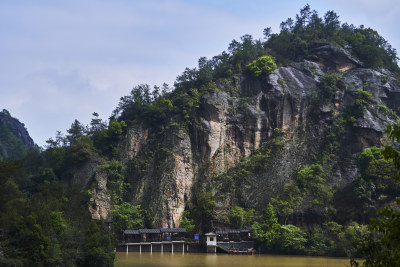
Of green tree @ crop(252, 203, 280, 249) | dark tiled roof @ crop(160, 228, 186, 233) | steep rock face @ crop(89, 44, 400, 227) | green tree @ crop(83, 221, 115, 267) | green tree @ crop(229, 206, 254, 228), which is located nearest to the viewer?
green tree @ crop(83, 221, 115, 267)

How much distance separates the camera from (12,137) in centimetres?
10388

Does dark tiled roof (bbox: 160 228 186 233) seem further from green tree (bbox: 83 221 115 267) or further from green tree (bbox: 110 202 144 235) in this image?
green tree (bbox: 83 221 115 267)

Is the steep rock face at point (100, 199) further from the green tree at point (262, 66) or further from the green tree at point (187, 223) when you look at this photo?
the green tree at point (262, 66)

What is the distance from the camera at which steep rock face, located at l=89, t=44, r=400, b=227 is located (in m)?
67.8

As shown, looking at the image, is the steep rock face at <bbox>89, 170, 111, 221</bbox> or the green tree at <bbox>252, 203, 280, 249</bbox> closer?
the green tree at <bbox>252, 203, 280, 249</bbox>

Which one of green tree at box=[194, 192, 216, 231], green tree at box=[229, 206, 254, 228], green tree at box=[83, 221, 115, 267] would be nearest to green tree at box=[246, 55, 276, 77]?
green tree at box=[194, 192, 216, 231]

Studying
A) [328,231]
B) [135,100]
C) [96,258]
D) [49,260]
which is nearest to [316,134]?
[328,231]

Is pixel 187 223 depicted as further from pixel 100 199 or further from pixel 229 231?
pixel 100 199

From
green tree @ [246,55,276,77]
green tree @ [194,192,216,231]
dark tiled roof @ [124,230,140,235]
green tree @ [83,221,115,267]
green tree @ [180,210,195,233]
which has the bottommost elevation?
green tree @ [83,221,115,267]

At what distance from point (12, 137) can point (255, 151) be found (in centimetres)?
5768

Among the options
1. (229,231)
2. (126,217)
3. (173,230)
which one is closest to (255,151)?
(229,231)

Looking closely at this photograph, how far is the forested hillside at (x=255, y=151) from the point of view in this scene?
197 feet

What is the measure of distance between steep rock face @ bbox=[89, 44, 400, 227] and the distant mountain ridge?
3471 cm

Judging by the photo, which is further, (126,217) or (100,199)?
(100,199)
